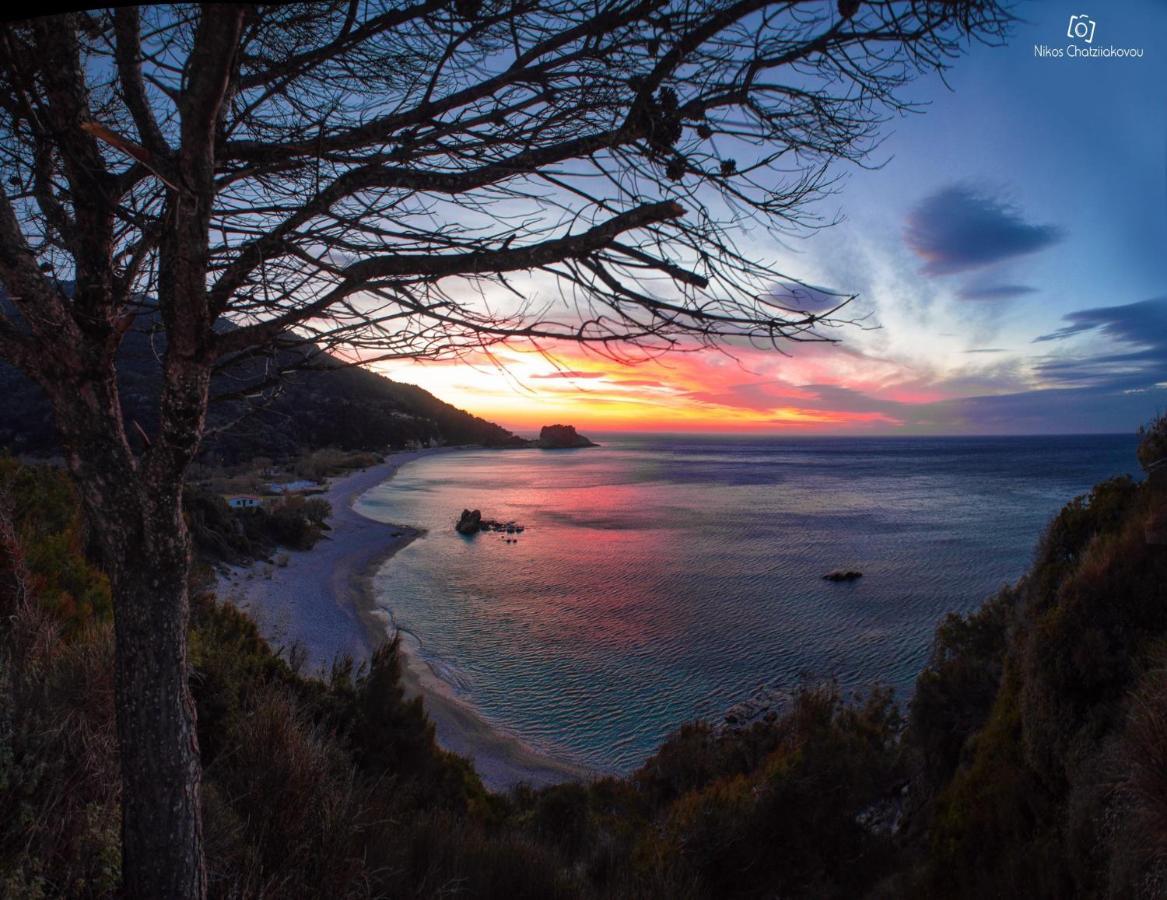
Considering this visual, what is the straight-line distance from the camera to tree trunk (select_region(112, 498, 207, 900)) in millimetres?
2262

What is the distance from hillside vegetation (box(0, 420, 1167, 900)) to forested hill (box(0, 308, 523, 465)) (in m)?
1.80

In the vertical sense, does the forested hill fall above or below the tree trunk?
above

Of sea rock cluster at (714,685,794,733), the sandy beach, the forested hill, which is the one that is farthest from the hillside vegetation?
sea rock cluster at (714,685,794,733)

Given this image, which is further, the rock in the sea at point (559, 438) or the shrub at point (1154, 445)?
the rock in the sea at point (559, 438)

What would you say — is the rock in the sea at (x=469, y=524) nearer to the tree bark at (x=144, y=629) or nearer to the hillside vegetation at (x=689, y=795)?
the hillside vegetation at (x=689, y=795)

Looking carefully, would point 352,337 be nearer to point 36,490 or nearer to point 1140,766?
point 1140,766

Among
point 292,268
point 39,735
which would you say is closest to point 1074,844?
point 292,268

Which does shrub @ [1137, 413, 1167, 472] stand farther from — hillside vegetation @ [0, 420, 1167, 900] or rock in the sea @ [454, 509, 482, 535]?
rock in the sea @ [454, 509, 482, 535]

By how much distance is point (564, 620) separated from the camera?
62.9ft

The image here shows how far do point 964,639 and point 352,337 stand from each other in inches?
344

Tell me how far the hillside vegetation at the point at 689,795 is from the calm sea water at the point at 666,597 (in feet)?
17.6

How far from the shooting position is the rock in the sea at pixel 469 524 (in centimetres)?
3353

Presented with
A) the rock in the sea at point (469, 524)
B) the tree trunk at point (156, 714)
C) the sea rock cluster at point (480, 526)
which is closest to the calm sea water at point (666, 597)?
the sea rock cluster at point (480, 526)

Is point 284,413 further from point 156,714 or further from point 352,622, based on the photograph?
point 352,622
